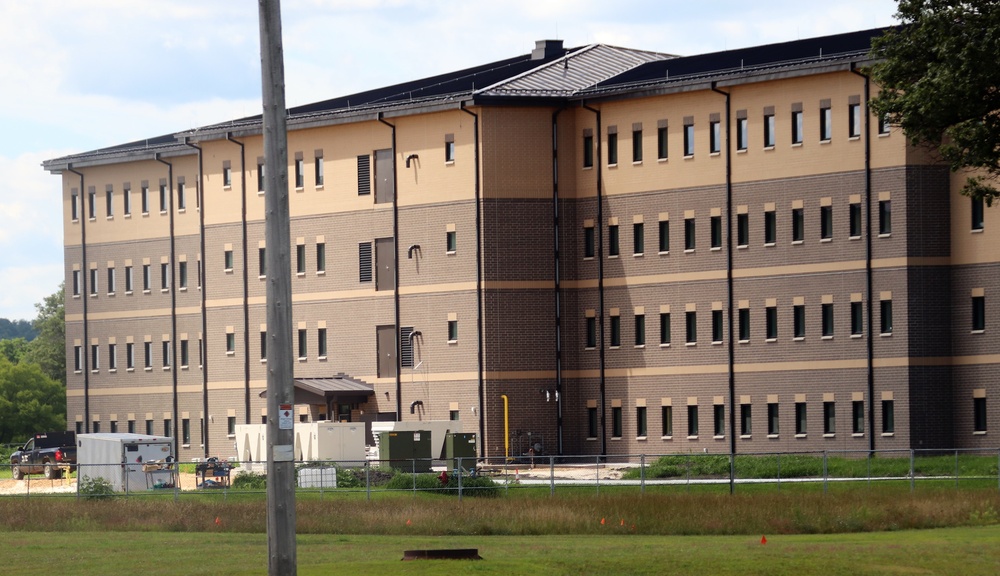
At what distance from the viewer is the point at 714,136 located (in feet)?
219

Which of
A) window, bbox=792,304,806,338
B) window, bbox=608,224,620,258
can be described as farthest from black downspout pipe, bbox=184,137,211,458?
window, bbox=792,304,806,338

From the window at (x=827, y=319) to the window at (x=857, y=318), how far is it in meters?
0.90

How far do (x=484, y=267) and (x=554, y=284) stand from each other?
10.3 feet

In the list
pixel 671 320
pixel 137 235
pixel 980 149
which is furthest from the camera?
pixel 137 235

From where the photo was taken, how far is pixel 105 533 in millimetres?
39656

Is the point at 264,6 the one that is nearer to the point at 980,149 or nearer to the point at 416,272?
the point at 980,149

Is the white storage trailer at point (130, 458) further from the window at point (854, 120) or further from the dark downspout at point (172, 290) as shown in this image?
the window at point (854, 120)

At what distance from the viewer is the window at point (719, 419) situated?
6656 cm

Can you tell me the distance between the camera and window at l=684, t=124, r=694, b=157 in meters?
67.4

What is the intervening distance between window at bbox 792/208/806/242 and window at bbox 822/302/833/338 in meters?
2.67

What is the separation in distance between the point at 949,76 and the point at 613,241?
95.9 ft

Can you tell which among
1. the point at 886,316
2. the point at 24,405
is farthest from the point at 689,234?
the point at 24,405

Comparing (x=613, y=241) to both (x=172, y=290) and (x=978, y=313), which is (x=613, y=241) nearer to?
(x=978, y=313)

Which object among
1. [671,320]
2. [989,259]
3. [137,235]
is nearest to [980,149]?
[989,259]
